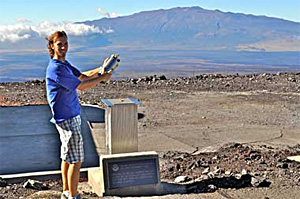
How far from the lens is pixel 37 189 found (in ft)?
22.2

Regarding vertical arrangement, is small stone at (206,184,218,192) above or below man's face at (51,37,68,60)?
below

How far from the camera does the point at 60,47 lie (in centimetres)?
548

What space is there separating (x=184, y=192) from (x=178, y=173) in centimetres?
94

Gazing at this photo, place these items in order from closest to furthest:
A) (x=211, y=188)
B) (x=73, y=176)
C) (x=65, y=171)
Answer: (x=73, y=176)
(x=65, y=171)
(x=211, y=188)

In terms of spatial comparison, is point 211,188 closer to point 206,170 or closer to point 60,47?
point 206,170

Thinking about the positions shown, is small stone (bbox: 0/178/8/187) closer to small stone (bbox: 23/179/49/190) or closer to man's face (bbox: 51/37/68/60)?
small stone (bbox: 23/179/49/190)

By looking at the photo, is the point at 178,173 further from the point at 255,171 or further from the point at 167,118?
the point at 167,118

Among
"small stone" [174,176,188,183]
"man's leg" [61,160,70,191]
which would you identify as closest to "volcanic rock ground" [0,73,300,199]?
"small stone" [174,176,188,183]

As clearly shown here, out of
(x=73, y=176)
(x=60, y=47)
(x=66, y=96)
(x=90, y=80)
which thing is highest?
(x=60, y=47)

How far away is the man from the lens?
5.47m

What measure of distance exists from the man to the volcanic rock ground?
0.67m

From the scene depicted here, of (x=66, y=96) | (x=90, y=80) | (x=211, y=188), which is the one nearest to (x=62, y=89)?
(x=66, y=96)

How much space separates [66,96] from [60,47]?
0.45m

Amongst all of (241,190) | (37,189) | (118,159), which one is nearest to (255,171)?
(241,190)
